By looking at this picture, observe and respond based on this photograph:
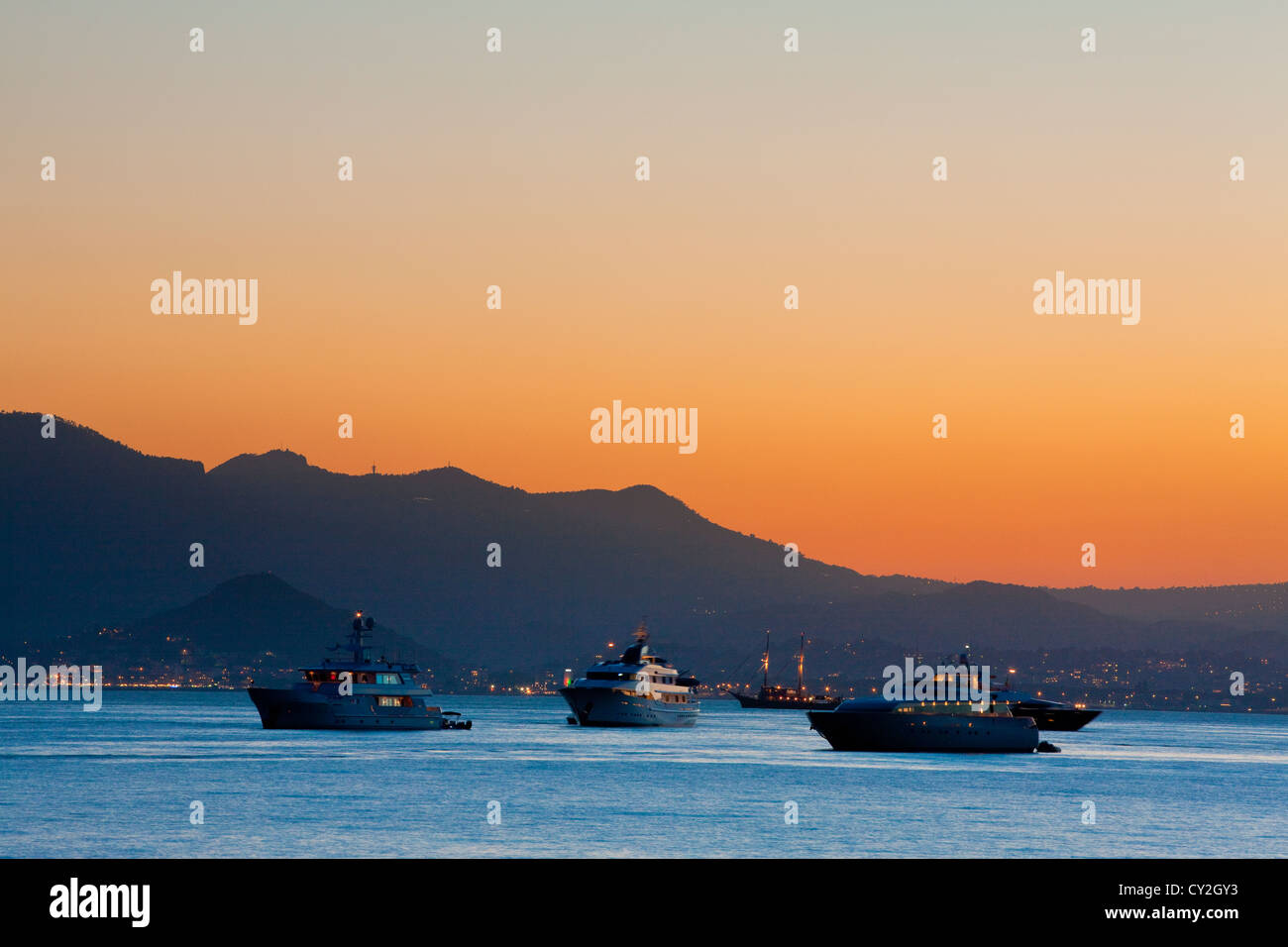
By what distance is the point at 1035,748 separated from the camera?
391 feet

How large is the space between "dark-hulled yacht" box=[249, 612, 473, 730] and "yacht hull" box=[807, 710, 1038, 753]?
119 ft

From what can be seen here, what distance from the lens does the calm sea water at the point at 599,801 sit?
171 ft

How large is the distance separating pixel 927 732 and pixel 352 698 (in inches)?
1947

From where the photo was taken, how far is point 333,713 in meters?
128

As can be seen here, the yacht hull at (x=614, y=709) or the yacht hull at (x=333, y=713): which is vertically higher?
the yacht hull at (x=333, y=713)

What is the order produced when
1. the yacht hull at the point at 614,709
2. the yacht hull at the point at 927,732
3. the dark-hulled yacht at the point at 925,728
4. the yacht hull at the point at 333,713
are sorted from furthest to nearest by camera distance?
the yacht hull at the point at 614,709 → the yacht hull at the point at 333,713 → the yacht hull at the point at 927,732 → the dark-hulled yacht at the point at 925,728

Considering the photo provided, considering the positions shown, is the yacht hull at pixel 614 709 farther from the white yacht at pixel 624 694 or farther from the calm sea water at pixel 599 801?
the calm sea water at pixel 599 801

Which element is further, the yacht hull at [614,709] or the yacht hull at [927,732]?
the yacht hull at [614,709]

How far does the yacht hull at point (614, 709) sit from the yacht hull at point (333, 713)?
25879mm

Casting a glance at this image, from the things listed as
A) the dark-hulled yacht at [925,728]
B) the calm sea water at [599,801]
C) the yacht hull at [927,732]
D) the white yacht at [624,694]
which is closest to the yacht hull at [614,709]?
the white yacht at [624,694]

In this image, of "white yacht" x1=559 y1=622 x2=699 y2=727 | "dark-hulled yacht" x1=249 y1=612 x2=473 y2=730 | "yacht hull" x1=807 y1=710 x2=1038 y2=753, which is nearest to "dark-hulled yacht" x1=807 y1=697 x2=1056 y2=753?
"yacht hull" x1=807 y1=710 x2=1038 y2=753
